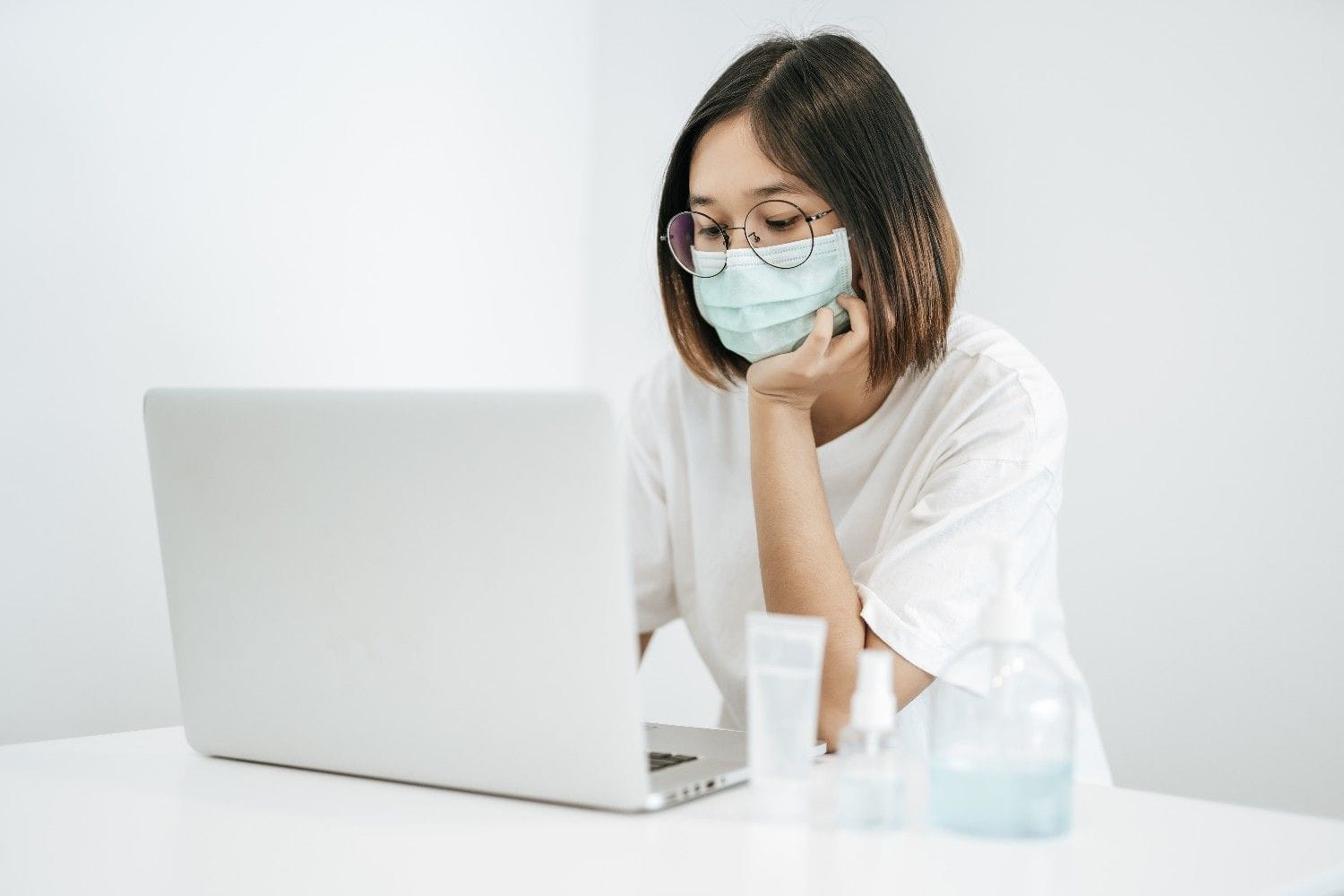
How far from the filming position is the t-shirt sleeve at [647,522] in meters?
1.56

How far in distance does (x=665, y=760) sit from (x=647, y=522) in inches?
24.2

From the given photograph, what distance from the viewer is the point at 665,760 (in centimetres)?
97

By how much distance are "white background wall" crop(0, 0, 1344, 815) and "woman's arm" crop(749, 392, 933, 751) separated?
70 cm

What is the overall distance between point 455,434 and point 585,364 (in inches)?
52.7

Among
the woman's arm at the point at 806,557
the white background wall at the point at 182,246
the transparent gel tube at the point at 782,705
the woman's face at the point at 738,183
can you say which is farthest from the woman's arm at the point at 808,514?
the white background wall at the point at 182,246

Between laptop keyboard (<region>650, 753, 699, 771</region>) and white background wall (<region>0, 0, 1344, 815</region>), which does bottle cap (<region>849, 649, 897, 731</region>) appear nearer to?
laptop keyboard (<region>650, 753, 699, 771</region>)

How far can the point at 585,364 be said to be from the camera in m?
2.17

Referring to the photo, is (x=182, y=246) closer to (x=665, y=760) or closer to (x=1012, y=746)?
(x=665, y=760)

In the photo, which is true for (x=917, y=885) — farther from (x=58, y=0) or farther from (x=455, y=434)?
(x=58, y=0)

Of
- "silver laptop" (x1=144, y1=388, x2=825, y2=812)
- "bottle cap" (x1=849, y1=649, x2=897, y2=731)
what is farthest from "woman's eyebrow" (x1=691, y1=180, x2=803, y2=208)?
"bottle cap" (x1=849, y1=649, x2=897, y2=731)

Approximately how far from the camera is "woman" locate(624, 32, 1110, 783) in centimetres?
115

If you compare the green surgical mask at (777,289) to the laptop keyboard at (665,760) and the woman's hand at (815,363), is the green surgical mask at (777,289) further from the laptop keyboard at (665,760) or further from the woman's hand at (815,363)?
the laptop keyboard at (665,760)

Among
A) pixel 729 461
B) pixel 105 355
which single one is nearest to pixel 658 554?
pixel 729 461

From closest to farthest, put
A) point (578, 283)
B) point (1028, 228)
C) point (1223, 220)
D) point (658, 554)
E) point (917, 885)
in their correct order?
point (917, 885) < point (658, 554) < point (1223, 220) < point (1028, 228) < point (578, 283)
